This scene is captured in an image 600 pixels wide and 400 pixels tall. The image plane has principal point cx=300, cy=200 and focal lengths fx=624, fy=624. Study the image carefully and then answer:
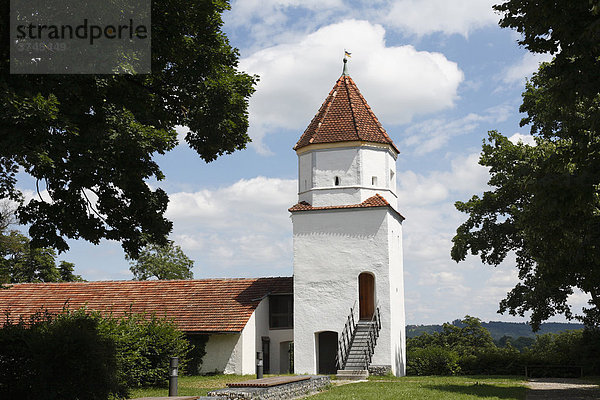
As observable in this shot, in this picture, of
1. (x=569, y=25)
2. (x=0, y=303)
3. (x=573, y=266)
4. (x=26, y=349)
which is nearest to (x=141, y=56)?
(x=26, y=349)

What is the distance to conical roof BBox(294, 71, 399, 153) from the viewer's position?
94.0 feet

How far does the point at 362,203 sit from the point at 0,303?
1926 cm

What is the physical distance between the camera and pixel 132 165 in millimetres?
14414

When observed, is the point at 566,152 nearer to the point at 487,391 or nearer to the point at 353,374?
the point at 487,391

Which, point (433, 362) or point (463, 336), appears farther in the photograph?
point (463, 336)

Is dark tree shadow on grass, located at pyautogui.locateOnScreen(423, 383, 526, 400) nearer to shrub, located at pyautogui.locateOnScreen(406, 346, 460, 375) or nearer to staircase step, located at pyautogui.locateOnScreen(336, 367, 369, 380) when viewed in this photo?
staircase step, located at pyautogui.locateOnScreen(336, 367, 369, 380)

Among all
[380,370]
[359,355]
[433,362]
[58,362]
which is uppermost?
[58,362]

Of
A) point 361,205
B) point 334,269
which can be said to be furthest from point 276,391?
point 361,205

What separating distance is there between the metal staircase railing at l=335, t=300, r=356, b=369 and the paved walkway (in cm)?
737

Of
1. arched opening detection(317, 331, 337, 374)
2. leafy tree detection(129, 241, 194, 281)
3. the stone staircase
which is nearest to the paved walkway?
the stone staircase

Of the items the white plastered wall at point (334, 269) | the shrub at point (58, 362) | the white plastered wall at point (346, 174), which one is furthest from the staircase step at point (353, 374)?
the shrub at point (58, 362)

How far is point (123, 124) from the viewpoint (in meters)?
13.0

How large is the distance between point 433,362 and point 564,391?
11060 millimetres

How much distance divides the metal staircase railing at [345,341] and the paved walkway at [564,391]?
7373 mm
